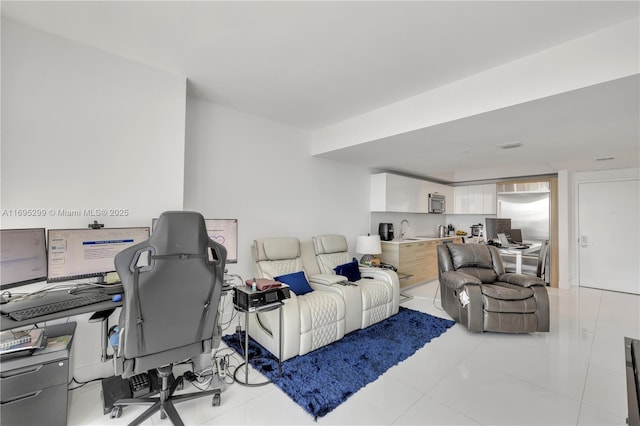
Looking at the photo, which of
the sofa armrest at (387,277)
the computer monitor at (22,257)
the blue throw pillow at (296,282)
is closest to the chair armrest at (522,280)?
the sofa armrest at (387,277)

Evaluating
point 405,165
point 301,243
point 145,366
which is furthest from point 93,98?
point 405,165

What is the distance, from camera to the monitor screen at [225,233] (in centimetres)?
263

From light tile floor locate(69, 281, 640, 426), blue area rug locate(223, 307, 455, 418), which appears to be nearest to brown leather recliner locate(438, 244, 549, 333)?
light tile floor locate(69, 281, 640, 426)

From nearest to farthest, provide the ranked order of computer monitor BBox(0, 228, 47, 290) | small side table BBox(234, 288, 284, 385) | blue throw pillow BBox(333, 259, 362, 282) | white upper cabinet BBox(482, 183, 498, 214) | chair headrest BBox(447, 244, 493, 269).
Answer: computer monitor BBox(0, 228, 47, 290) < small side table BBox(234, 288, 284, 385) < blue throw pillow BBox(333, 259, 362, 282) < chair headrest BBox(447, 244, 493, 269) < white upper cabinet BBox(482, 183, 498, 214)

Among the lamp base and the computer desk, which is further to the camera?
the lamp base

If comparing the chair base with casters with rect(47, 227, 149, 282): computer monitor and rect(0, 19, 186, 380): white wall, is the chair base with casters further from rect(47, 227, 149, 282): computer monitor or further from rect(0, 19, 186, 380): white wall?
rect(47, 227, 149, 282): computer monitor

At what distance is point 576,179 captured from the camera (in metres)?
5.30

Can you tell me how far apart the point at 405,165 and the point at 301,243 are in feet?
8.66

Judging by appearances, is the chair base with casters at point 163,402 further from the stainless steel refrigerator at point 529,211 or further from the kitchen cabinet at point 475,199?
the kitchen cabinet at point 475,199

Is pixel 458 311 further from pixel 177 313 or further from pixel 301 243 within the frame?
pixel 177 313

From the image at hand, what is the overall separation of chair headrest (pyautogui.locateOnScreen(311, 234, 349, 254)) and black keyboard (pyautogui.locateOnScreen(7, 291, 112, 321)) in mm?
2442

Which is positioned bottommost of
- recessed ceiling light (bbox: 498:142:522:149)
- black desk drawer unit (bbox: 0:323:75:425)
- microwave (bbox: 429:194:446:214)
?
black desk drawer unit (bbox: 0:323:75:425)

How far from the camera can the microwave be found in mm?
6148

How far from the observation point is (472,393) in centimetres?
206
